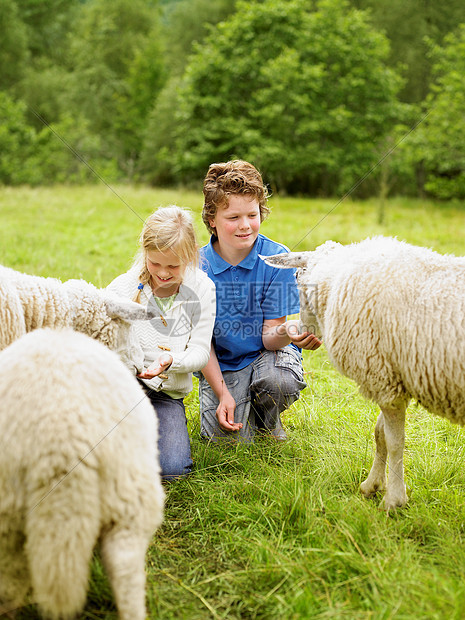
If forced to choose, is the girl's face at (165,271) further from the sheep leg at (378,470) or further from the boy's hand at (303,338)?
the sheep leg at (378,470)

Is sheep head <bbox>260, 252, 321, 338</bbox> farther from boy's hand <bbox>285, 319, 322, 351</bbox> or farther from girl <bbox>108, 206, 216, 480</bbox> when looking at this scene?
girl <bbox>108, 206, 216, 480</bbox>

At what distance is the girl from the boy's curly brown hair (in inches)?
11.6

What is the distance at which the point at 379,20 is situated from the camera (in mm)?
26312

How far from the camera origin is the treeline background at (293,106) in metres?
20.1

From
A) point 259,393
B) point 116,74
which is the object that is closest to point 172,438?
point 259,393

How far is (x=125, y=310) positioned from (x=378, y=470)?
1.52m

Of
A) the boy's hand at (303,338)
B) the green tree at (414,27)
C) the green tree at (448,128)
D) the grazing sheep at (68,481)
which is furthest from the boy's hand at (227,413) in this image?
the green tree at (414,27)

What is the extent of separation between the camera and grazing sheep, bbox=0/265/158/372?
2.61 m

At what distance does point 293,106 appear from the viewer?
817 inches

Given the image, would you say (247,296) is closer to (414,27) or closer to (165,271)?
(165,271)

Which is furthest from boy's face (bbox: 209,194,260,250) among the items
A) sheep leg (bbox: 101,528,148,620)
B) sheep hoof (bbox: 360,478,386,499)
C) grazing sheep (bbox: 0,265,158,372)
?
sheep leg (bbox: 101,528,148,620)

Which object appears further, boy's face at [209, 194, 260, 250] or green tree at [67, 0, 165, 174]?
green tree at [67, 0, 165, 174]

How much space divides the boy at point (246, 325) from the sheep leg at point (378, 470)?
671 millimetres

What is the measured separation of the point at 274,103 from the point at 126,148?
12220mm
